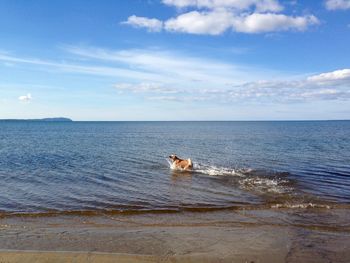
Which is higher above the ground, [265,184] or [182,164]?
[182,164]

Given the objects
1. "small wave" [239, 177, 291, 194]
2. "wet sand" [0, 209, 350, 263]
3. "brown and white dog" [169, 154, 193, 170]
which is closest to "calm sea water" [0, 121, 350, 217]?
"small wave" [239, 177, 291, 194]

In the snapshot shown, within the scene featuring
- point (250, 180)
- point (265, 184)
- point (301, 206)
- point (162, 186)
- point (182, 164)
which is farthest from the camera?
point (182, 164)

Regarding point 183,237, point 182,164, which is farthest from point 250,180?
point 183,237

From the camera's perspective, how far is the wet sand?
442 inches

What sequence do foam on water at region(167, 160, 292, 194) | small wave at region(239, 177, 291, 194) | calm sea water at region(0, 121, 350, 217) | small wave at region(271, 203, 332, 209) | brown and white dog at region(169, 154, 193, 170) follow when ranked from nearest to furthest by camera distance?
small wave at region(271, 203, 332, 209) → calm sea water at region(0, 121, 350, 217) → small wave at region(239, 177, 291, 194) → foam on water at region(167, 160, 292, 194) → brown and white dog at region(169, 154, 193, 170)

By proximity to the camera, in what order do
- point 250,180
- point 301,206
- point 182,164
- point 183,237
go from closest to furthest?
point 183,237 < point 301,206 < point 250,180 < point 182,164

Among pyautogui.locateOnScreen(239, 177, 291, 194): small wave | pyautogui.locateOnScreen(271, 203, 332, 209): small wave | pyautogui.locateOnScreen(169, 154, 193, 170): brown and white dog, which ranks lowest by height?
pyautogui.locateOnScreen(271, 203, 332, 209): small wave

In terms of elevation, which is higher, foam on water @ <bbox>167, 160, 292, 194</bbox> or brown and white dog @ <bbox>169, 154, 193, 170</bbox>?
brown and white dog @ <bbox>169, 154, 193, 170</bbox>

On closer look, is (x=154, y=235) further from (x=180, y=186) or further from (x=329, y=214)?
(x=180, y=186)

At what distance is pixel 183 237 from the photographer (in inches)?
527

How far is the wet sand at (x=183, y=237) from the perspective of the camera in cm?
1123

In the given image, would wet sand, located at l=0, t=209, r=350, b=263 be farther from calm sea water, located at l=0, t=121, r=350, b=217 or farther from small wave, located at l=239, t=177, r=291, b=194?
small wave, located at l=239, t=177, r=291, b=194

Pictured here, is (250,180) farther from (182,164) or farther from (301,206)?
(301,206)

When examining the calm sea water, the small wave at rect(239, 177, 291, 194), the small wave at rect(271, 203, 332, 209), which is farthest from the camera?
the small wave at rect(239, 177, 291, 194)
